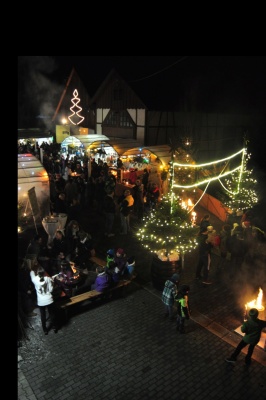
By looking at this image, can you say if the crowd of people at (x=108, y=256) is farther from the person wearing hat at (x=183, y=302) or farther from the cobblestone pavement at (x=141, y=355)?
the cobblestone pavement at (x=141, y=355)

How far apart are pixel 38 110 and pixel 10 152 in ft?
120

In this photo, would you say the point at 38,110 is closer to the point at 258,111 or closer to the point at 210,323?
the point at 258,111

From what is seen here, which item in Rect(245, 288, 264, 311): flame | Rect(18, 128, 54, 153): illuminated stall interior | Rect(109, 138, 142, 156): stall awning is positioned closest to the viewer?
Rect(245, 288, 264, 311): flame

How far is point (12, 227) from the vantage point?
1.31m

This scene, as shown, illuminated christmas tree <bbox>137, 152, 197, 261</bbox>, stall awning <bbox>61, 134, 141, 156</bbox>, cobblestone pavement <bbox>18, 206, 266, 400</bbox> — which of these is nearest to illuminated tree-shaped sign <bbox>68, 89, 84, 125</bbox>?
stall awning <bbox>61, 134, 141, 156</bbox>

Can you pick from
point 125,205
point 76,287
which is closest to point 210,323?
point 76,287

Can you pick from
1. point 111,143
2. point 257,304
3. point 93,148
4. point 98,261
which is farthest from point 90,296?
point 93,148

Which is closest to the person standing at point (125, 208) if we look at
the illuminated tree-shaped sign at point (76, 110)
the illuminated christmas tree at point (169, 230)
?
the illuminated christmas tree at point (169, 230)

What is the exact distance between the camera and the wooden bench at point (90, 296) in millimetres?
7740

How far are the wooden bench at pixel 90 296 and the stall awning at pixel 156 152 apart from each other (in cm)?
1017

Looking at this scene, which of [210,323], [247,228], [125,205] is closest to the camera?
[210,323]

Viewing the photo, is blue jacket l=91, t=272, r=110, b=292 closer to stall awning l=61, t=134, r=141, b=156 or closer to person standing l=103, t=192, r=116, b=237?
person standing l=103, t=192, r=116, b=237

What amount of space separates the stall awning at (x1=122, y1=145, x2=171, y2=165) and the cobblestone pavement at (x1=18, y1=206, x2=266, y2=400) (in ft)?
33.4

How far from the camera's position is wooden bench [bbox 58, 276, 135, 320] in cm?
774
